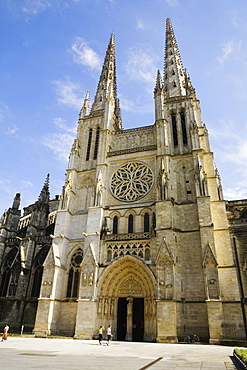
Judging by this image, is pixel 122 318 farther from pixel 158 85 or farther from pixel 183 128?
pixel 158 85

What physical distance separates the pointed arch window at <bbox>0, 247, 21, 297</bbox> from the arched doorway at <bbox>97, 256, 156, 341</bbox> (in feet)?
27.9

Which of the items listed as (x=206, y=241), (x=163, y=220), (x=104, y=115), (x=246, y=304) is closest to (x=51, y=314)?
(x=163, y=220)

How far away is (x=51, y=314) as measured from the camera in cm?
1822

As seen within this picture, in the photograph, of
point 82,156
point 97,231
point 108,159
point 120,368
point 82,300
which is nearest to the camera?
point 120,368

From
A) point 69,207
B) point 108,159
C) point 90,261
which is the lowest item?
point 90,261

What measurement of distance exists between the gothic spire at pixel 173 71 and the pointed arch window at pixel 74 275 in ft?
58.9

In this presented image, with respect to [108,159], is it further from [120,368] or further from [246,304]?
[120,368]

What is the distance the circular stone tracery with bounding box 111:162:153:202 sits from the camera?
21.7 metres

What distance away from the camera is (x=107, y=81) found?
103 ft

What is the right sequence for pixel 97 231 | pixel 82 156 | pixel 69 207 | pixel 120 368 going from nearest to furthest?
pixel 120 368 → pixel 97 231 → pixel 69 207 → pixel 82 156

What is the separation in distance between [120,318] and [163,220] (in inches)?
298

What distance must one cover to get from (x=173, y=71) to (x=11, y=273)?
86.0 ft

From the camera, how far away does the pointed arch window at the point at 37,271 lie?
73.2ft

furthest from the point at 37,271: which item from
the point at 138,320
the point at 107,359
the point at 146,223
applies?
the point at 107,359
